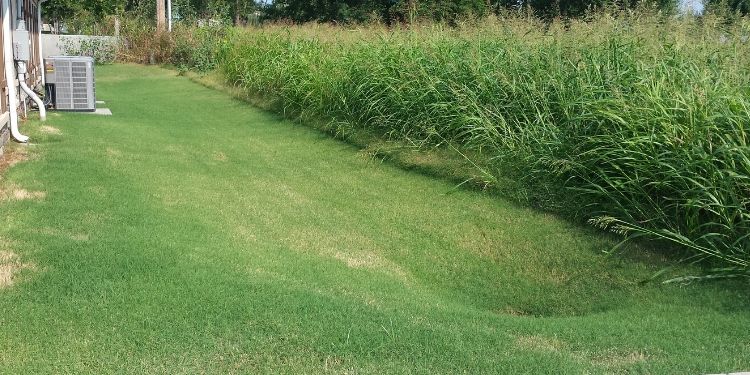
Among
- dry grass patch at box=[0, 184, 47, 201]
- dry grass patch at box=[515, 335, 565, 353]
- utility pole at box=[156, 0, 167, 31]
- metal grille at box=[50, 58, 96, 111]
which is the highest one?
utility pole at box=[156, 0, 167, 31]

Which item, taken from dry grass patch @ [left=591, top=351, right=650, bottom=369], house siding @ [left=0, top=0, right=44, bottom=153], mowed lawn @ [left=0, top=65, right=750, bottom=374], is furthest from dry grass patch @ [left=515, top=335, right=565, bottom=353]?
house siding @ [left=0, top=0, right=44, bottom=153]

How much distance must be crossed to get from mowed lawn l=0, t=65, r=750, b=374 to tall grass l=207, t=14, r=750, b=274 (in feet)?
1.48

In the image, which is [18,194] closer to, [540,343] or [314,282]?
[314,282]

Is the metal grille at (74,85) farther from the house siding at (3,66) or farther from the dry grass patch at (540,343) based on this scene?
the dry grass patch at (540,343)

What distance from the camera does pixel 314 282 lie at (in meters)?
5.36

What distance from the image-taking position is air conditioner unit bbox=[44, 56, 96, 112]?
518 inches

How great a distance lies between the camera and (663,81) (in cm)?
684

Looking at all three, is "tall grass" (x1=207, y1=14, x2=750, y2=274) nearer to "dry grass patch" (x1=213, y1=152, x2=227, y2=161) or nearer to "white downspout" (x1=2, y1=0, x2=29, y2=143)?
"dry grass patch" (x1=213, y1=152, x2=227, y2=161)

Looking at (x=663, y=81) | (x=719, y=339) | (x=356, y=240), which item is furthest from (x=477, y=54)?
(x=719, y=339)

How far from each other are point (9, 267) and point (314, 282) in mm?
2041

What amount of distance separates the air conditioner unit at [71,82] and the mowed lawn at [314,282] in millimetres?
4013

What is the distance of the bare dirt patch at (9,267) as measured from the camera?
4.80 m

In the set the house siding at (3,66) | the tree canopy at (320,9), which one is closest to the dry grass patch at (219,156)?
the house siding at (3,66)

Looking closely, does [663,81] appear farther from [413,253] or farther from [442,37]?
[442,37]
